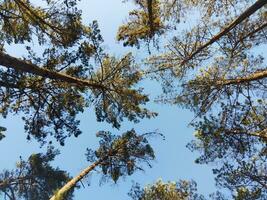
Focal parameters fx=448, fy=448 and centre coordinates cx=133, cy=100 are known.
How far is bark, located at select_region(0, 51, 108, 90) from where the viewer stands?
11.7 meters

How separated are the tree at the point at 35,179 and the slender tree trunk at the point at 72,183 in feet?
8.19

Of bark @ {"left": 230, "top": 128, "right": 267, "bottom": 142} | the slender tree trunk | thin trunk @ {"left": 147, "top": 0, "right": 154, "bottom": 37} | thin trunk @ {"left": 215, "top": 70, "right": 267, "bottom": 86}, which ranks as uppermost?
thin trunk @ {"left": 147, "top": 0, "right": 154, "bottom": 37}

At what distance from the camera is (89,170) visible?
1552cm

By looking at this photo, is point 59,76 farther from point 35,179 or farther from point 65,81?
point 35,179

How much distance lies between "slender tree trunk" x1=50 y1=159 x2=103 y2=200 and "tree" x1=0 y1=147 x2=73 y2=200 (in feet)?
8.19

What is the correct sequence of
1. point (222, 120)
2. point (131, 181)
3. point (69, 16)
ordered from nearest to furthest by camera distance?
point (69, 16) → point (222, 120) → point (131, 181)

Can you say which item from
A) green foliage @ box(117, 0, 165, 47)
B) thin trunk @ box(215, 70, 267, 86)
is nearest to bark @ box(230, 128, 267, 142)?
thin trunk @ box(215, 70, 267, 86)

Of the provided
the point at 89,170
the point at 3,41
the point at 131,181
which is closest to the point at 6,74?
the point at 3,41

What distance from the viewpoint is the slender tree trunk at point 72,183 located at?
45.1ft

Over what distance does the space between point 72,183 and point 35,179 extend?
5071 millimetres

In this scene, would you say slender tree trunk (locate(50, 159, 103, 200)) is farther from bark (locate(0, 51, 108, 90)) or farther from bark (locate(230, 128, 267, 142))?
bark (locate(230, 128, 267, 142))

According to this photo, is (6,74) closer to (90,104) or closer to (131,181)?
(90,104)

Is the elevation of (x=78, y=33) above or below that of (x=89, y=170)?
above

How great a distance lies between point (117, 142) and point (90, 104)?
1.85 metres
